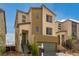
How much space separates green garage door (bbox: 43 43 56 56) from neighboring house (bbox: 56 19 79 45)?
80 mm

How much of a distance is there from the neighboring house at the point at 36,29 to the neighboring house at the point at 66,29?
5 cm

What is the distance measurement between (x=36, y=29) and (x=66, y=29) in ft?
0.92

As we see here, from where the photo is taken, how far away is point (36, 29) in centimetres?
186

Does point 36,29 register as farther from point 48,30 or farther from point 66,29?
point 66,29

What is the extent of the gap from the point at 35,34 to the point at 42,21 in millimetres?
138

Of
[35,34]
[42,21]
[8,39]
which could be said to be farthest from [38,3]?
[8,39]

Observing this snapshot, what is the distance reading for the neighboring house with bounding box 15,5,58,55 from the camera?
1.84 metres

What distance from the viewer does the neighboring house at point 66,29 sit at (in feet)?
6.05

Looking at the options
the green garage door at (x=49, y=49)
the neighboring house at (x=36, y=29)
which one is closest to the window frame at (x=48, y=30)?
the neighboring house at (x=36, y=29)

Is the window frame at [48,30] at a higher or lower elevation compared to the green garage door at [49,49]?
higher

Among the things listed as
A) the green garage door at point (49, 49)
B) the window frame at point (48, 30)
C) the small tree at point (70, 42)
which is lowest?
the green garage door at point (49, 49)

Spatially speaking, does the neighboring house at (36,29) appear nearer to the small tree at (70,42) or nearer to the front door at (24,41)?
the front door at (24,41)

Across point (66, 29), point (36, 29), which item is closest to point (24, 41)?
point (36, 29)

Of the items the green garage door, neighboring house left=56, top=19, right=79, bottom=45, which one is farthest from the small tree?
the green garage door
